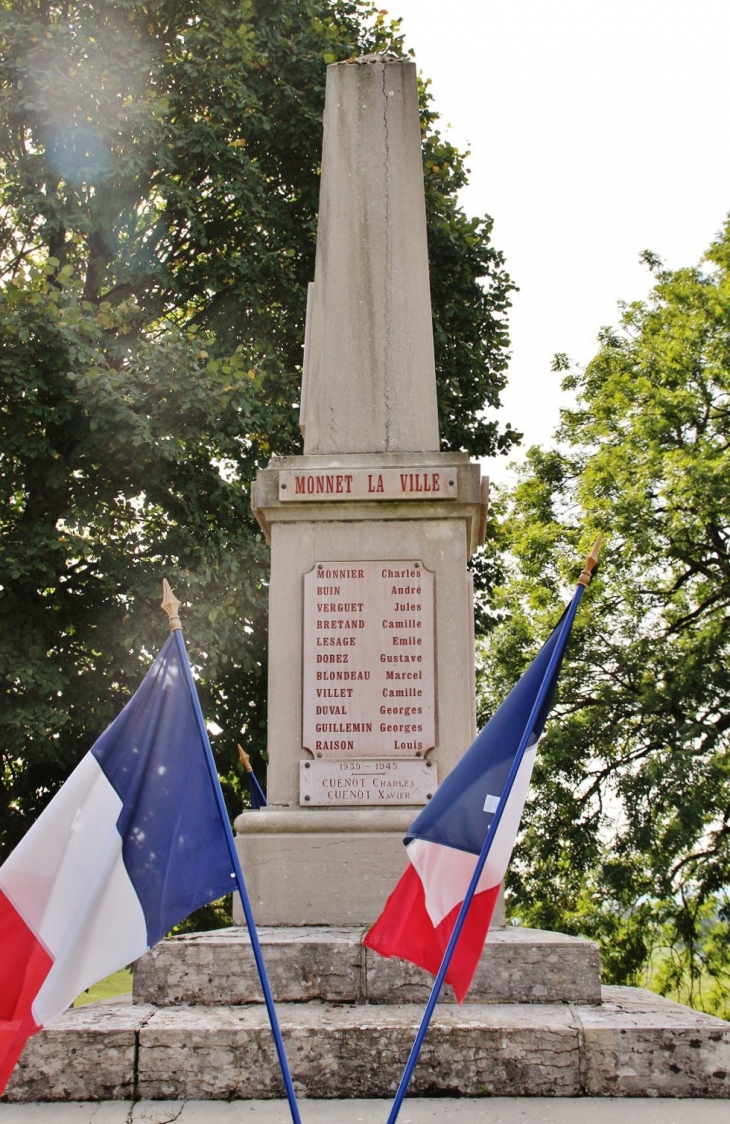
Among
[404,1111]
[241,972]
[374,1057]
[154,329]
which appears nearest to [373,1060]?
[374,1057]

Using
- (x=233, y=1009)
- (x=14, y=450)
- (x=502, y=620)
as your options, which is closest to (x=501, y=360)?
(x=502, y=620)

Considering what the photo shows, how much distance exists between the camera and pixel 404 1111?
3.24 metres

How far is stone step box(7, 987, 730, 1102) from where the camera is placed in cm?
339

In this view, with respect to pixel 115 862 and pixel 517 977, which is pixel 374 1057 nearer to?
pixel 517 977

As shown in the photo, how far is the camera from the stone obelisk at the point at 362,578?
16.2ft

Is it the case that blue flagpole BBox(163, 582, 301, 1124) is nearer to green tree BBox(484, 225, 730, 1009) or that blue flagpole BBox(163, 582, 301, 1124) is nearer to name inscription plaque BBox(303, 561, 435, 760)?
name inscription plaque BBox(303, 561, 435, 760)

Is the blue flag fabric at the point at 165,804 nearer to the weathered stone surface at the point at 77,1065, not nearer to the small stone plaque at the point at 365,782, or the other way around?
the weathered stone surface at the point at 77,1065

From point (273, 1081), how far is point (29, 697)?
22.2ft

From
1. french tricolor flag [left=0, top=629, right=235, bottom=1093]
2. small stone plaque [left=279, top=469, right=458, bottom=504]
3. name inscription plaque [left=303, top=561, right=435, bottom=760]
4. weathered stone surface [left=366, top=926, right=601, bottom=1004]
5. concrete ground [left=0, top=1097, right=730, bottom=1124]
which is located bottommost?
concrete ground [left=0, top=1097, right=730, bottom=1124]

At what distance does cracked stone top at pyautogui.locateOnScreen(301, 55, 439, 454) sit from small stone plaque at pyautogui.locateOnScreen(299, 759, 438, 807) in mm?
1611

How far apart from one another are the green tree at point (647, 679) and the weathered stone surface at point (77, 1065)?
10.6 meters

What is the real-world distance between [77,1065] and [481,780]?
1517mm

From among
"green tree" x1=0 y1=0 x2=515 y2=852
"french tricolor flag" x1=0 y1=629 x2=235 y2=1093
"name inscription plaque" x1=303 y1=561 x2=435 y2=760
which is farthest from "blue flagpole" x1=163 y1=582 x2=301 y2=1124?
"green tree" x1=0 y1=0 x2=515 y2=852

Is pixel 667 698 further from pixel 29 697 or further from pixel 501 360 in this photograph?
pixel 29 697
